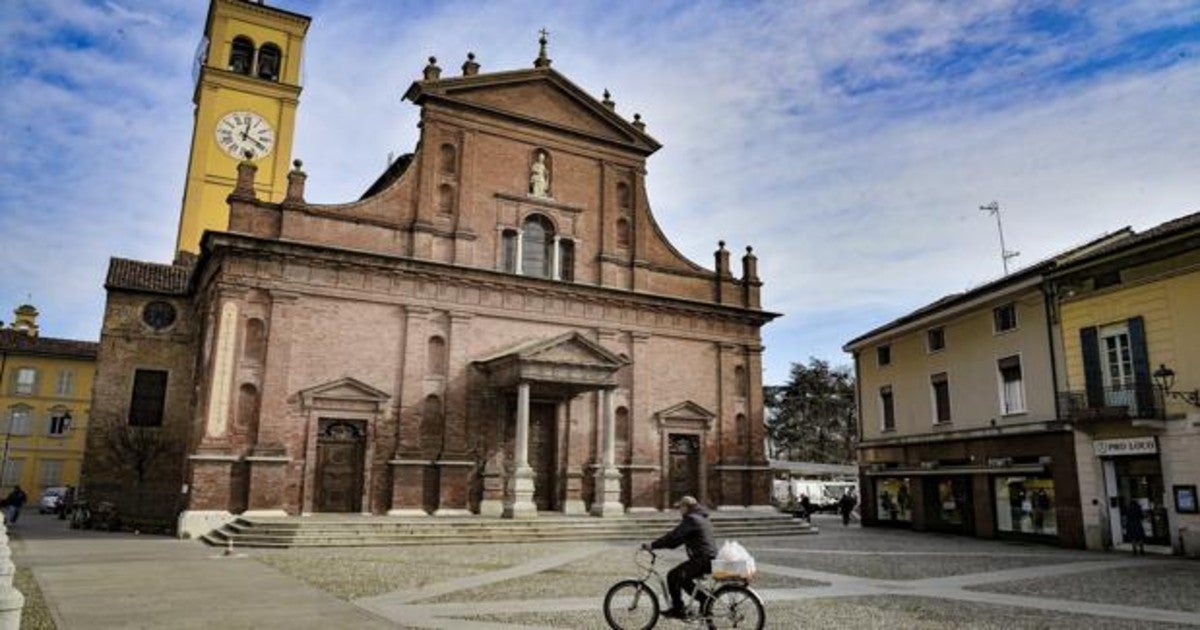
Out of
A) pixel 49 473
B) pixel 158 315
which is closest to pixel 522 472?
pixel 158 315

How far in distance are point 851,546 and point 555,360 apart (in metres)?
9.47

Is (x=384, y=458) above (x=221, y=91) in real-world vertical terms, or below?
below

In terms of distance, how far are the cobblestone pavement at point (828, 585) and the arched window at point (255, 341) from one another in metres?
6.80

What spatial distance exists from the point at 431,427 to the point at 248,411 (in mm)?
5025

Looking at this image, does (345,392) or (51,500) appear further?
(51,500)

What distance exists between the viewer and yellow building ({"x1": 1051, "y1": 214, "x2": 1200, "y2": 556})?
61.0 feet

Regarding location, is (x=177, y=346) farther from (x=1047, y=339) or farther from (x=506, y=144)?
(x=1047, y=339)

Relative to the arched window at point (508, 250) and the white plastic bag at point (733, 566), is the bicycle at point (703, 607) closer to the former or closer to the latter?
the white plastic bag at point (733, 566)

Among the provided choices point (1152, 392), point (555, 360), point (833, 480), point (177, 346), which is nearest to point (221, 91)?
point (177, 346)

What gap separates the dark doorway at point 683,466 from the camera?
90.3 feet

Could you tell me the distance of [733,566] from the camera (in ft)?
27.4

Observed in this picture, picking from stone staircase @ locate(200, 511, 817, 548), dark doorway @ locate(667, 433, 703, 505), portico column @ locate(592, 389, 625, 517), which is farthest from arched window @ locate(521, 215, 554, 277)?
stone staircase @ locate(200, 511, 817, 548)

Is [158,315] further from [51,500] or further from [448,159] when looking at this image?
[51,500]

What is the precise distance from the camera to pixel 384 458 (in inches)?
906
